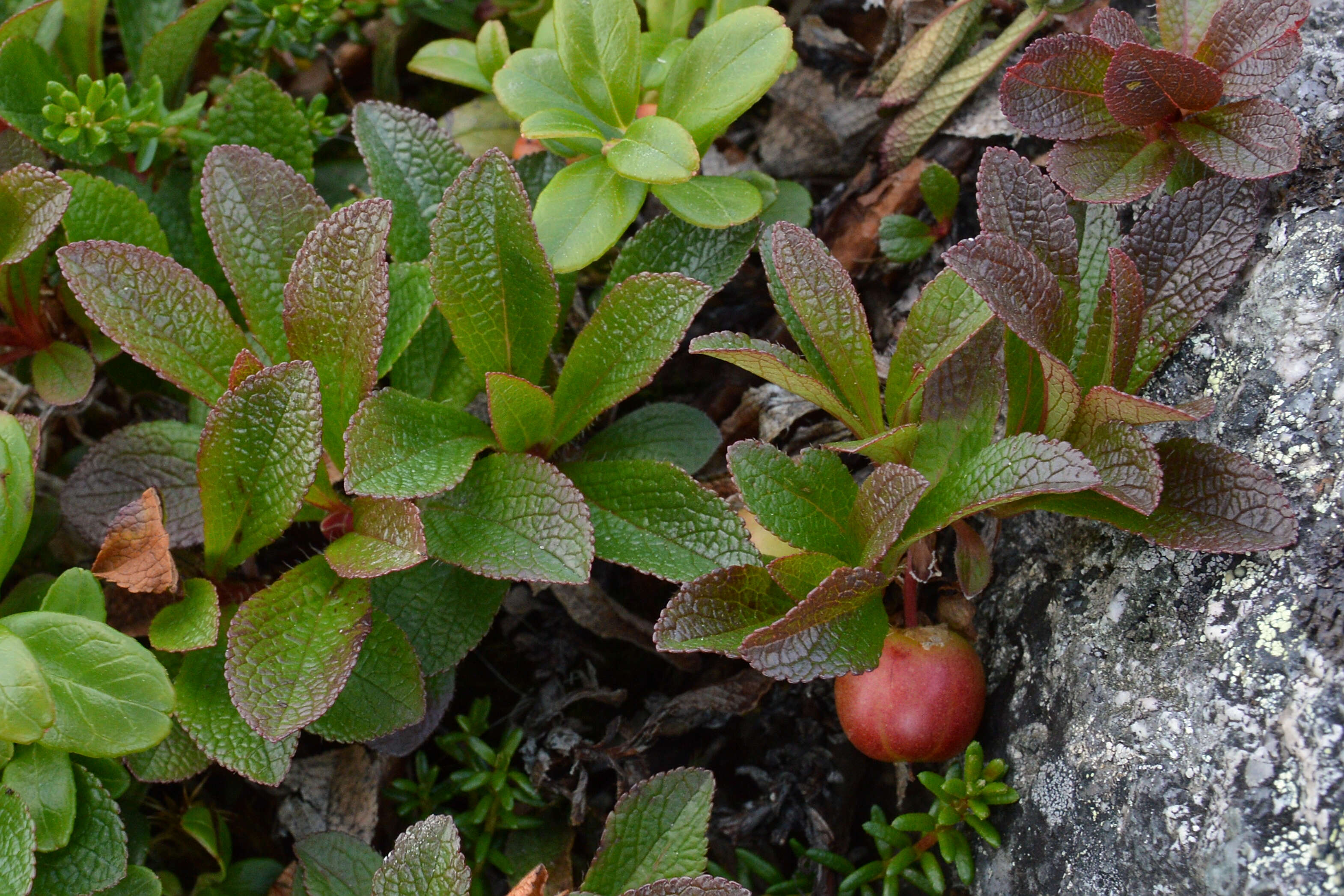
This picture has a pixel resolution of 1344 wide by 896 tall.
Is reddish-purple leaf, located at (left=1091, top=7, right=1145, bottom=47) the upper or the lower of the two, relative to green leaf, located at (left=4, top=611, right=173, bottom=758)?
upper

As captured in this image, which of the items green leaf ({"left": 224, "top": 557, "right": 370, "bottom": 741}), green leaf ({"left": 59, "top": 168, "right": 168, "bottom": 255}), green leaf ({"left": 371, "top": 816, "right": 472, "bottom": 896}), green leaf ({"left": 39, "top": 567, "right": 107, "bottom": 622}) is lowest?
green leaf ({"left": 371, "top": 816, "right": 472, "bottom": 896})

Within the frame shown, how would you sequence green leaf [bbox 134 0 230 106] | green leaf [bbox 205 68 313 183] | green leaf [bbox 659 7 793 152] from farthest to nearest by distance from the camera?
green leaf [bbox 134 0 230 106]
green leaf [bbox 205 68 313 183]
green leaf [bbox 659 7 793 152]

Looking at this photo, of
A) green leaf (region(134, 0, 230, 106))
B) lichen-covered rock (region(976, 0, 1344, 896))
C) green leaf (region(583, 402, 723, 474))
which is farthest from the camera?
green leaf (region(134, 0, 230, 106))

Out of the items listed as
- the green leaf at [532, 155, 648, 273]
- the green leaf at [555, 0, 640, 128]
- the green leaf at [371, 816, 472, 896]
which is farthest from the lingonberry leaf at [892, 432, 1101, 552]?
the green leaf at [555, 0, 640, 128]

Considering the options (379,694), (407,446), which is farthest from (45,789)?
(407,446)

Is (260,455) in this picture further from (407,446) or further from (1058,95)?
(1058,95)

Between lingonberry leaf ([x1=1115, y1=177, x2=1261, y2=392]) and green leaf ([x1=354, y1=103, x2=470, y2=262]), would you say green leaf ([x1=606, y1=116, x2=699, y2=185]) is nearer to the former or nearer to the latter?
green leaf ([x1=354, y1=103, x2=470, y2=262])
